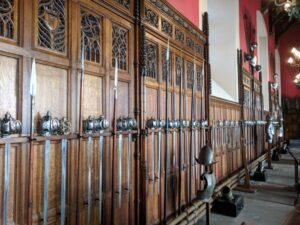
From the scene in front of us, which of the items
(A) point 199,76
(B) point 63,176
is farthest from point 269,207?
(B) point 63,176

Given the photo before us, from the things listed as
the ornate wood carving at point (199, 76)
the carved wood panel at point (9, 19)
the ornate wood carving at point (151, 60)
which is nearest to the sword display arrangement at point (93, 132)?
the carved wood panel at point (9, 19)

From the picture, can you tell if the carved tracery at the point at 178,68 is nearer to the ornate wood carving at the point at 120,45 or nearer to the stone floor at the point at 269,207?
the ornate wood carving at the point at 120,45

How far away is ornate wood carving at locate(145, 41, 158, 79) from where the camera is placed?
240 centimetres

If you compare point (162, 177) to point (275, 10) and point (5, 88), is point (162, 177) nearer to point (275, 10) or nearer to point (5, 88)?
point (5, 88)

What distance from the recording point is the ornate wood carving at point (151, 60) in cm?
240

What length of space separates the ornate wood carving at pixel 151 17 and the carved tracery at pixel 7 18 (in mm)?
1325

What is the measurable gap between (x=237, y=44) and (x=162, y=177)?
413cm

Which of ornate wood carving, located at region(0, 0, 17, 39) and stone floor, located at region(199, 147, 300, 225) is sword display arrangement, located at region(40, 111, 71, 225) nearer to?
ornate wood carving, located at region(0, 0, 17, 39)

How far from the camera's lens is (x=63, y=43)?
1.53m

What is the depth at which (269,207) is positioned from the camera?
3.68 meters

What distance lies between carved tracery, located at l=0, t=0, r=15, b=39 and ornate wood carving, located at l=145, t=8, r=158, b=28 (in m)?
1.32

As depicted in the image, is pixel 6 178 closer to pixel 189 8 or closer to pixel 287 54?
pixel 189 8

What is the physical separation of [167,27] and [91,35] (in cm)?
124

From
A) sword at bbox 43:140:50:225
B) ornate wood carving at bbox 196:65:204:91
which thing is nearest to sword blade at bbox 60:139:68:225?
sword at bbox 43:140:50:225
